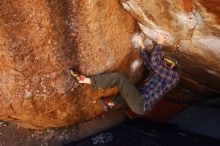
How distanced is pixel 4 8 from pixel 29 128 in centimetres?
162

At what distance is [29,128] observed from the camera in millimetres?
3883

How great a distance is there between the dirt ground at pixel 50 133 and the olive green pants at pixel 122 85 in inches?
26.8

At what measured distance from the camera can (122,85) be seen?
10.9 feet

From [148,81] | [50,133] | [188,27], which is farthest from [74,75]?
[188,27]

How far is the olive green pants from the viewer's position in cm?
327

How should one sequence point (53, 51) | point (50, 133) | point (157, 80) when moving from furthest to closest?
point (50, 133), point (157, 80), point (53, 51)

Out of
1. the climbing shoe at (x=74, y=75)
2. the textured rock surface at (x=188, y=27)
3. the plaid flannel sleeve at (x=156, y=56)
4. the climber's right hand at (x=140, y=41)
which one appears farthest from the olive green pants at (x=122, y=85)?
the textured rock surface at (x=188, y=27)

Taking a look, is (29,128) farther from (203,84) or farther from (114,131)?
(203,84)

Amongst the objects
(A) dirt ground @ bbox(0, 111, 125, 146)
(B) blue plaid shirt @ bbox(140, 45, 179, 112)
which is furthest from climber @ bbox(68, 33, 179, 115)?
(A) dirt ground @ bbox(0, 111, 125, 146)

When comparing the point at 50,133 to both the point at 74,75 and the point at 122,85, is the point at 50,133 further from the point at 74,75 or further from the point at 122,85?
the point at 122,85

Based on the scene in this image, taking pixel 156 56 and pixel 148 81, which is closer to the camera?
pixel 156 56

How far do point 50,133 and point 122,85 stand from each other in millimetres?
1111

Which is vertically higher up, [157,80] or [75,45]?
[75,45]

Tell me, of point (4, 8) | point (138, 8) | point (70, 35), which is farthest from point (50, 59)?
point (138, 8)
